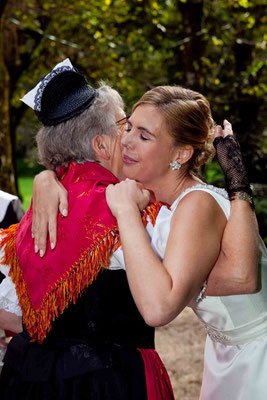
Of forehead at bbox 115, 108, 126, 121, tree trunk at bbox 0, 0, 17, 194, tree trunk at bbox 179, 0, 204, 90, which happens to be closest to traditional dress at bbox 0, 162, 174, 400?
forehead at bbox 115, 108, 126, 121

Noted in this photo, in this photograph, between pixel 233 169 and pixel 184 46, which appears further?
pixel 184 46

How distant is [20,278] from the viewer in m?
2.10

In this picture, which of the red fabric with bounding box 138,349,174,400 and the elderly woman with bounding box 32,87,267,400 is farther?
the red fabric with bounding box 138,349,174,400

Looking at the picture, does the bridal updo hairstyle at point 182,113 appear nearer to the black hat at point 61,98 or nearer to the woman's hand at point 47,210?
the black hat at point 61,98

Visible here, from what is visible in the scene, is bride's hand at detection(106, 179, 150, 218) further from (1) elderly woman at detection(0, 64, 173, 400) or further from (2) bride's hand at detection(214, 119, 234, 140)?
(2) bride's hand at detection(214, 119, 234, 140)

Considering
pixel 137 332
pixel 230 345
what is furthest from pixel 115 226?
pixel 230 345

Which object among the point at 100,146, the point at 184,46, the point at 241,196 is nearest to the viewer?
the point at 241,196

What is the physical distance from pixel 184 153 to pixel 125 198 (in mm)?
441

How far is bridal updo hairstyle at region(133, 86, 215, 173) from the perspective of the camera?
2088 millimetres

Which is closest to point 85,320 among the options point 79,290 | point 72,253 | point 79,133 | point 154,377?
point 79,290

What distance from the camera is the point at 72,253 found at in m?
1.90

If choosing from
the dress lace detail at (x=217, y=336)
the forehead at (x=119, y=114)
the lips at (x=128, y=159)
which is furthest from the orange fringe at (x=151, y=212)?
the dress lace detail at (x=217, y=336)

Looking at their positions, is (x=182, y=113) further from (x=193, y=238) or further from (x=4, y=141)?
(x=4, y=141)

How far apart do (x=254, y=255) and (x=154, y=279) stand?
44 centimetres
